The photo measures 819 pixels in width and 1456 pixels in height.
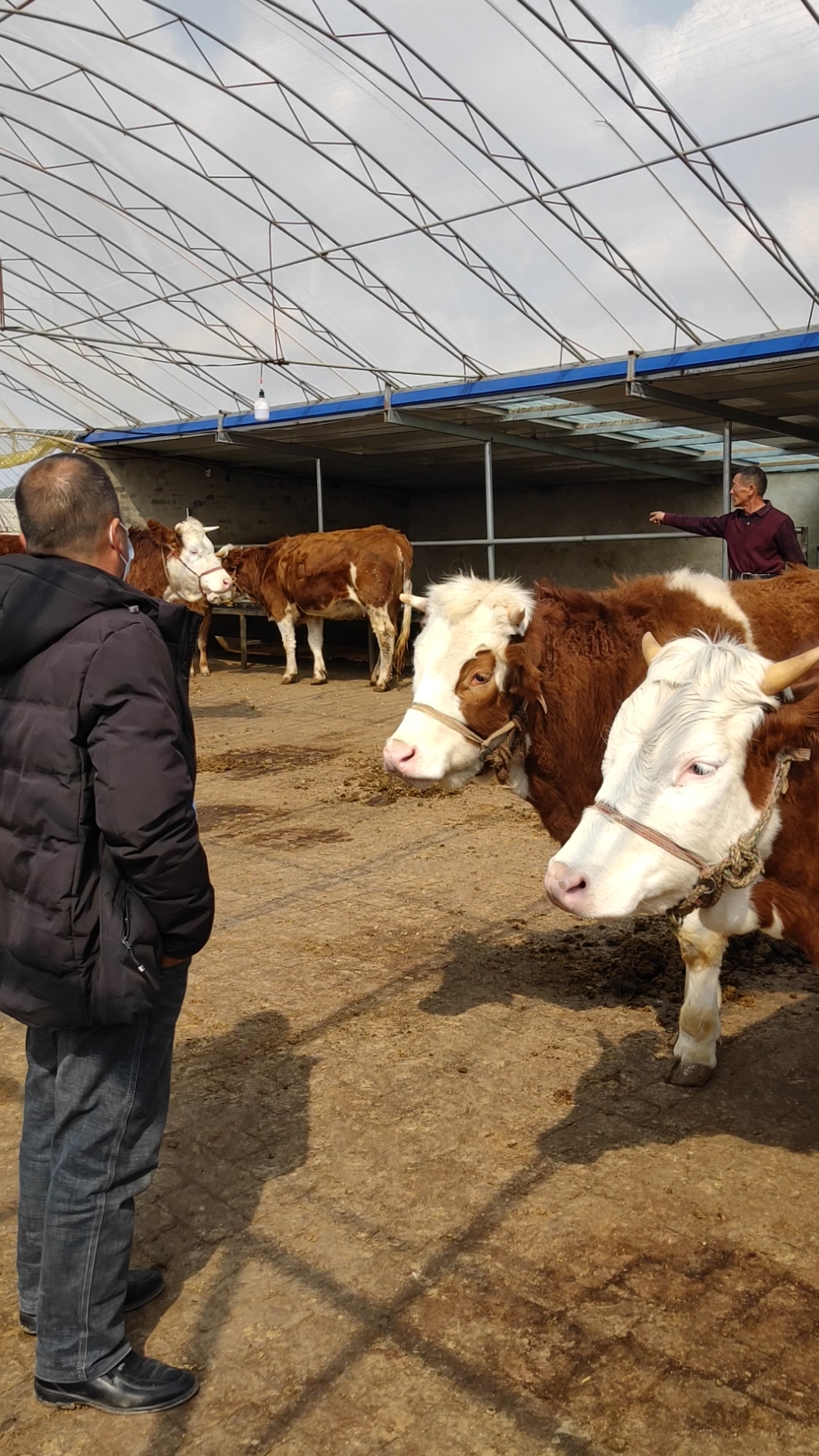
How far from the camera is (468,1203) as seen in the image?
2912 mm

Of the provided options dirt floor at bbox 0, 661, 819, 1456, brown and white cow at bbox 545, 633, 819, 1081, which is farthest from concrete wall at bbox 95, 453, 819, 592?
brown and white cow at bbox 545, 633, 819, 1081

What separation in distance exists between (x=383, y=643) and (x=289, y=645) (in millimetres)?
1671

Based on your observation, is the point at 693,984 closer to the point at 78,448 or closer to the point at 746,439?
the point at 746,439

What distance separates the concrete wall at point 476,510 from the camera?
17938 mm

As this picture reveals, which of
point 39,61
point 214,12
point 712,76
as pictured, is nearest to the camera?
point 712,76

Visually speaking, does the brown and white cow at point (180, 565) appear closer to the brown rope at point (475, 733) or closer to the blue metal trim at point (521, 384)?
the blue metal trim at point (521, 384)

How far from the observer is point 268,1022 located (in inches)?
161

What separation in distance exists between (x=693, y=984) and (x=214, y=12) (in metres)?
11.1

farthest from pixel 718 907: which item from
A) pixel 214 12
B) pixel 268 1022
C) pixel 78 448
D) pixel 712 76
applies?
pixel 78 448

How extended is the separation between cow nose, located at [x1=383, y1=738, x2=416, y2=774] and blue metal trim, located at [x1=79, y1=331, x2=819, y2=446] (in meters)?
6.58

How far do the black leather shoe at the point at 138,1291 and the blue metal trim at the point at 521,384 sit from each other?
8573 mm

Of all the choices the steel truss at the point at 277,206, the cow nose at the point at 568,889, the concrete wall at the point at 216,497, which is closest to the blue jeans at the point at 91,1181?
the cow nose at the point at 568,889

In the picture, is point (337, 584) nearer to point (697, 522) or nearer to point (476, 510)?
point (476, 510)

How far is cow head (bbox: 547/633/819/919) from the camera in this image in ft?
7.99
